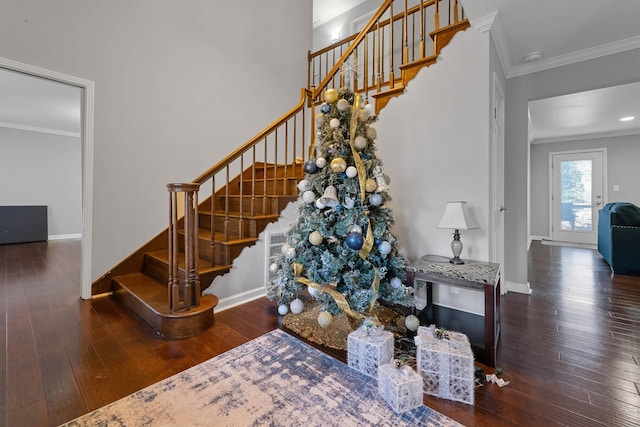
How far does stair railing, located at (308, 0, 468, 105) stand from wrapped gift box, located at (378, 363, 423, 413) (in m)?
2.22

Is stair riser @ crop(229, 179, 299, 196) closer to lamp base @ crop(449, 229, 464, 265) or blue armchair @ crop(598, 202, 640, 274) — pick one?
lamp base @ crop(449, 229, 464, 265)

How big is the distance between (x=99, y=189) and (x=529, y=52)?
4592 millimetres

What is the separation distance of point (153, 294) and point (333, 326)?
160cm

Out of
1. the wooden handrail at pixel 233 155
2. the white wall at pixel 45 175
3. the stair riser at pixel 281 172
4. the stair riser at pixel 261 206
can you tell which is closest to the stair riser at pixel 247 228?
the stair riser at pixel 261 206

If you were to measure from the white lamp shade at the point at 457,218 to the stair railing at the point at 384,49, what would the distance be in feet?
4.32

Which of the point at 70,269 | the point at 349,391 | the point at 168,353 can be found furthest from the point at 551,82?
the point at 70,269

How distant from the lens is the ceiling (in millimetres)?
2195

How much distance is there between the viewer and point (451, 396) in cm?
140

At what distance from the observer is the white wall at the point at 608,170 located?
5.68 m

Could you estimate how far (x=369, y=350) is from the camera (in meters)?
1.57

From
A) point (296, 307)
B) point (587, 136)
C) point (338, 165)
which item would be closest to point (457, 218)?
point (338, 165)

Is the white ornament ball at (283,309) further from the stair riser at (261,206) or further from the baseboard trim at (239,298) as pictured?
the stair riser at (261,206)

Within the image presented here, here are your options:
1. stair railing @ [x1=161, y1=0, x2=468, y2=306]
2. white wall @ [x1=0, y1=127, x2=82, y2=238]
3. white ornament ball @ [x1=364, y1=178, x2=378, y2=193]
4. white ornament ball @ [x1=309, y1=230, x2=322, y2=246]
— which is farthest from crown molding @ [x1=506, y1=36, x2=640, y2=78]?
white wall @ [x1=0, y1=127, x2=82, y2=238]

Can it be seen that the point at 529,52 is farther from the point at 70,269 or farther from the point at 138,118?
the point at 70,269
